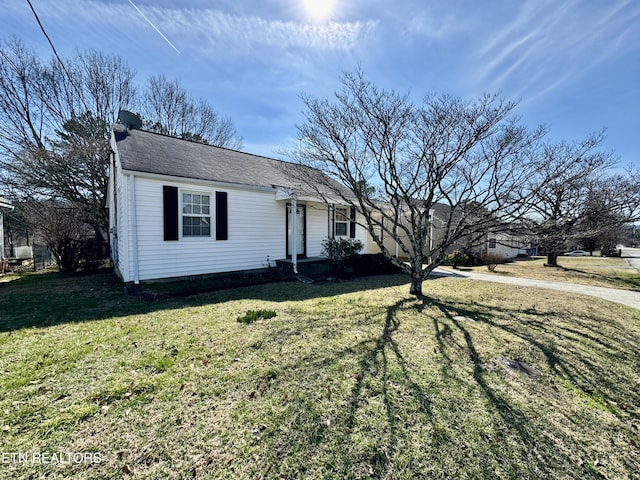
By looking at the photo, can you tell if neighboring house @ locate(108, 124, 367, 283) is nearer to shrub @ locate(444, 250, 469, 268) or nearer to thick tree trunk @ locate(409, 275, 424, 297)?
thick tree trunk @ locate(409, 275, 424, 297)

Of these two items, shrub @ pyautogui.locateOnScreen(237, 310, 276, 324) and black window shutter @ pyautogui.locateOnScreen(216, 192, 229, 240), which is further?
black window shutter @ pyautogui.locateOnScreen(216, 192, 229, 240)

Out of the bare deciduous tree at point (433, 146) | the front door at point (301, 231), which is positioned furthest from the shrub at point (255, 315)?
the front door at point (301, 231)

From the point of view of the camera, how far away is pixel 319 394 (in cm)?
282

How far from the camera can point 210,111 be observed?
22516 mm

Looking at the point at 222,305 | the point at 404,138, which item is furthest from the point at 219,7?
the point at 222,305

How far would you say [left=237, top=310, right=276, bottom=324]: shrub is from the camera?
4.96 metres

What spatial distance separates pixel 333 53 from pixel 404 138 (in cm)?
305

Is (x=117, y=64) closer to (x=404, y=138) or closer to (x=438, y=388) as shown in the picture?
(x=404, y=138)

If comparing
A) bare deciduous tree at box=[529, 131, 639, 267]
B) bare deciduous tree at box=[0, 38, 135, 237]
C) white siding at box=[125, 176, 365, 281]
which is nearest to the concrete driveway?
bare deciduous tree at box=[529, 131, 639, 267]

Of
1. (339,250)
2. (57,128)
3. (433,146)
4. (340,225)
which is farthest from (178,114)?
(433,146)

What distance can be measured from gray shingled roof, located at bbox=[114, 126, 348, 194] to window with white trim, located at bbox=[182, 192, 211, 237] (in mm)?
630

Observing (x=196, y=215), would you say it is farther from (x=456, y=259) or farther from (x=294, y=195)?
(x=456, y=259)

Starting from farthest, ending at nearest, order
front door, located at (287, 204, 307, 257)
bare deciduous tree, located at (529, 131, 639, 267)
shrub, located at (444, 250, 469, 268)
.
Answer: shrub, located at (444, 250, 469, 268) < front door, located at (287, 204, 307, 257) < bare deciduous tree, located at (529, 131, 639, 267)

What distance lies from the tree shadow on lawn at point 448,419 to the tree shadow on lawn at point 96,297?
3830 millimetres
